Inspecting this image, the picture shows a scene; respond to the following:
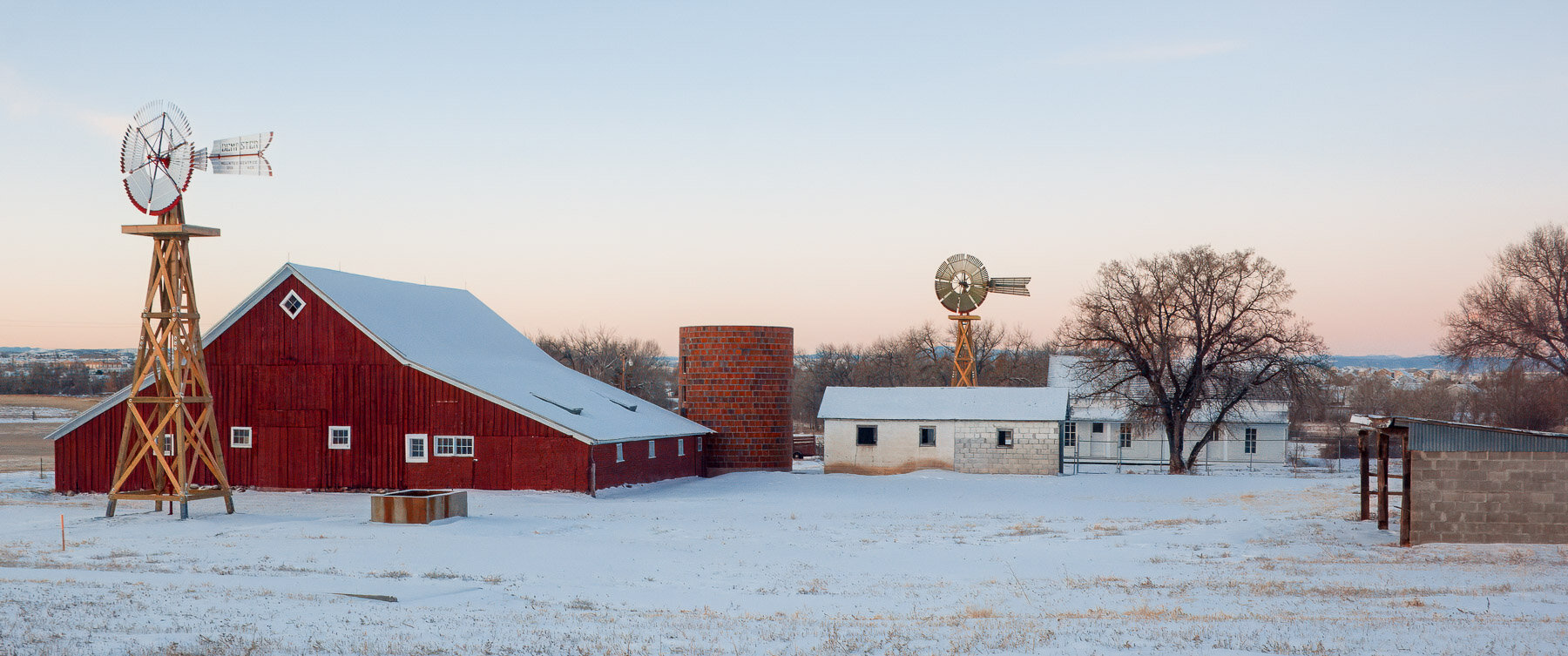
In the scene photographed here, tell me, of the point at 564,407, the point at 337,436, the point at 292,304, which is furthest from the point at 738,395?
the point at 292,304

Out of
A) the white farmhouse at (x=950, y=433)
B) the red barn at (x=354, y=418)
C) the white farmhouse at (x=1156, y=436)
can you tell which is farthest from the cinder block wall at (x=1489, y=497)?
the white farmhouse at (x=1156, y=436)

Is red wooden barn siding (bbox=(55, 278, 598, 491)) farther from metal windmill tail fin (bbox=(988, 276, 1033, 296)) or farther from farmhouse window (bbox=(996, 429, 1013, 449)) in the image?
metal windmill tail fin (bbox=(988, 276, 1033, 296))

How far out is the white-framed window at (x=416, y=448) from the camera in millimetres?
35125

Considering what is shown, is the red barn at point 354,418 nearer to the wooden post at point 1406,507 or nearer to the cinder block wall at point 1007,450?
the cinder block wall at point 1007,450

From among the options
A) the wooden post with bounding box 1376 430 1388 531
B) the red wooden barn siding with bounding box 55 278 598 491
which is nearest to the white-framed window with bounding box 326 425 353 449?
the red wooden barn siding with bounding box 55 278 598 491

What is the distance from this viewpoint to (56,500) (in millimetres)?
34750

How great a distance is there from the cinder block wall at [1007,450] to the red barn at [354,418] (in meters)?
13.5

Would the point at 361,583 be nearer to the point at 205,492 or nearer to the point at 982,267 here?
the point at 205,492

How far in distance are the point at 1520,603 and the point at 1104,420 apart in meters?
40.8

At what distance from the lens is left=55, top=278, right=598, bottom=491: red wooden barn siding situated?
1367 inches

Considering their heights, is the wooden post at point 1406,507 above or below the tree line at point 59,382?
above

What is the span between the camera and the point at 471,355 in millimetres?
41438

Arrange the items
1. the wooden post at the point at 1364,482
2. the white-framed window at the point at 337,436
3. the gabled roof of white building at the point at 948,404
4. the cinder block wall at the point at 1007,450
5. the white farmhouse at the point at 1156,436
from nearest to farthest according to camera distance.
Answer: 1. the wooden post at the point at 1364,482
2. the white-framed window at the point at 337,436
3. the cinder block wall at the point at 1007,450
4. the gabled roof of white building at the point at 948,404
5. the white farmhouse at the point at 1156,436

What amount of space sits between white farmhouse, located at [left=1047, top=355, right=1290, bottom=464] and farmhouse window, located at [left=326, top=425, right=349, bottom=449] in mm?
33777
